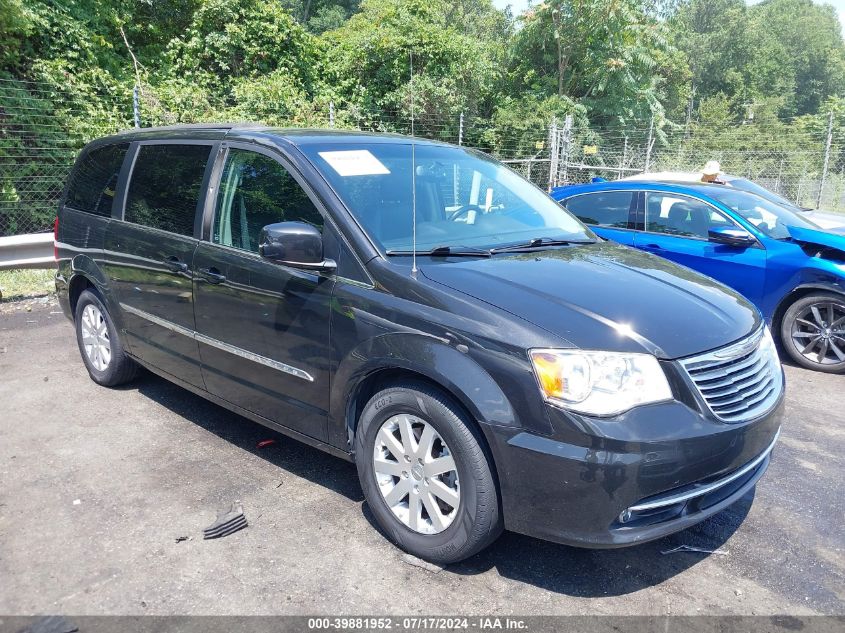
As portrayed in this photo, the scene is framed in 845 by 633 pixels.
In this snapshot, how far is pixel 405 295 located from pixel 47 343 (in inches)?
185

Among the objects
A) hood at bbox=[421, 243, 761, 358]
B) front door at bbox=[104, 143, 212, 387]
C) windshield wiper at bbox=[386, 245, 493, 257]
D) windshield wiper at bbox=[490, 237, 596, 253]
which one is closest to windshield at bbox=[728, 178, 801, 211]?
windshield wiper at bbox=[490, 237, 596, 253]

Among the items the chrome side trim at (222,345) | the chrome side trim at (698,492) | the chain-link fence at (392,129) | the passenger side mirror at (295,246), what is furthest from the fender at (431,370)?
the chain-link fence at (392,129)

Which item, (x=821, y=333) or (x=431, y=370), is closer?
(x=431, y=370)

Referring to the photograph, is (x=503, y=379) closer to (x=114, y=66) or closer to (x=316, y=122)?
(x=316, y=122)

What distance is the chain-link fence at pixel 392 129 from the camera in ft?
34.1

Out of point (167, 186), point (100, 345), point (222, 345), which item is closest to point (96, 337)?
point (100, 345)

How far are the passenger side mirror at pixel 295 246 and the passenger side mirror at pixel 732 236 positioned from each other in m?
4.25

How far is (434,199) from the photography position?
3.57 metres

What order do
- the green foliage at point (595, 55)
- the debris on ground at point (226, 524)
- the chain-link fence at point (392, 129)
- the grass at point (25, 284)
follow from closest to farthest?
the debris on ground at point (226, 524) → the grass at point (25, 284) → the chain-link fence at point (392, 129) → the green foliage at point (595, 55)

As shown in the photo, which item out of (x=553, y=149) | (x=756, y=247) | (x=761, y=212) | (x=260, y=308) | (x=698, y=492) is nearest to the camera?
(x=698, y=492)

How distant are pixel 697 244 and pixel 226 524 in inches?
193

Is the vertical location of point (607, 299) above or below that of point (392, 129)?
below

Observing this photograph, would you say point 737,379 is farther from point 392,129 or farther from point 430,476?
point 392,129

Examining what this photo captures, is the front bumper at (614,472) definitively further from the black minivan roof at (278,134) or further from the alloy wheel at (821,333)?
the alloy wheel at (821,333)
